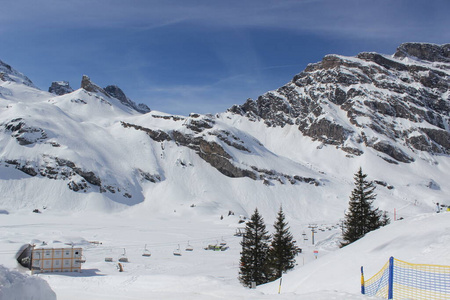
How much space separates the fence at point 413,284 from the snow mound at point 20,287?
902 cm

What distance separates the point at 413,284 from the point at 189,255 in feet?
139

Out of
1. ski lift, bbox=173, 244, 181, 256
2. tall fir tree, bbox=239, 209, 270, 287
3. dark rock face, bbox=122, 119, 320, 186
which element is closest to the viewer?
tall fir tree, bbox=239, 209, 270, 287

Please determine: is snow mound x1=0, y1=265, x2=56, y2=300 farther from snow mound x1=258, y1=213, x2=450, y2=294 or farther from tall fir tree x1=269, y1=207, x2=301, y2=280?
tall fir tree x1=269, y1=207, x2=301, y2=280

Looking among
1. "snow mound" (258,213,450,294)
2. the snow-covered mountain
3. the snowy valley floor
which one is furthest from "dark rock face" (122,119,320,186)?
"snow mound" (258,213,450,294)

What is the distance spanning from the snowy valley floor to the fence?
3.92 feet

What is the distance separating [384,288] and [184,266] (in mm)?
33666

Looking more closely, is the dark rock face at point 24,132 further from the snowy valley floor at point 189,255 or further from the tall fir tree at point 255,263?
the tall fir tree at point 255,263

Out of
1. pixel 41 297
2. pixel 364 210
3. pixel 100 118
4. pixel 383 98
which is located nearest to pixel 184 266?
pixel 364 210

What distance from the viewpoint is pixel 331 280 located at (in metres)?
15.9

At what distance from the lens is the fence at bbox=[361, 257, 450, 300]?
10289mm

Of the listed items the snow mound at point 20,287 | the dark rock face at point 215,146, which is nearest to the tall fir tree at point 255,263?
the snow mound at point 20,287

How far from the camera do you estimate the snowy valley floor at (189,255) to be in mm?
15055

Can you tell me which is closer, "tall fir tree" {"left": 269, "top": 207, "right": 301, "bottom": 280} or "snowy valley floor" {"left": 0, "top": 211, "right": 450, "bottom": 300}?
"snowy valley floor" {"left": 0, "top": 211, "right": 450, "bottom": 300}

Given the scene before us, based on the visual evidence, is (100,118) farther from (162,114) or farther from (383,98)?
(383,98)
